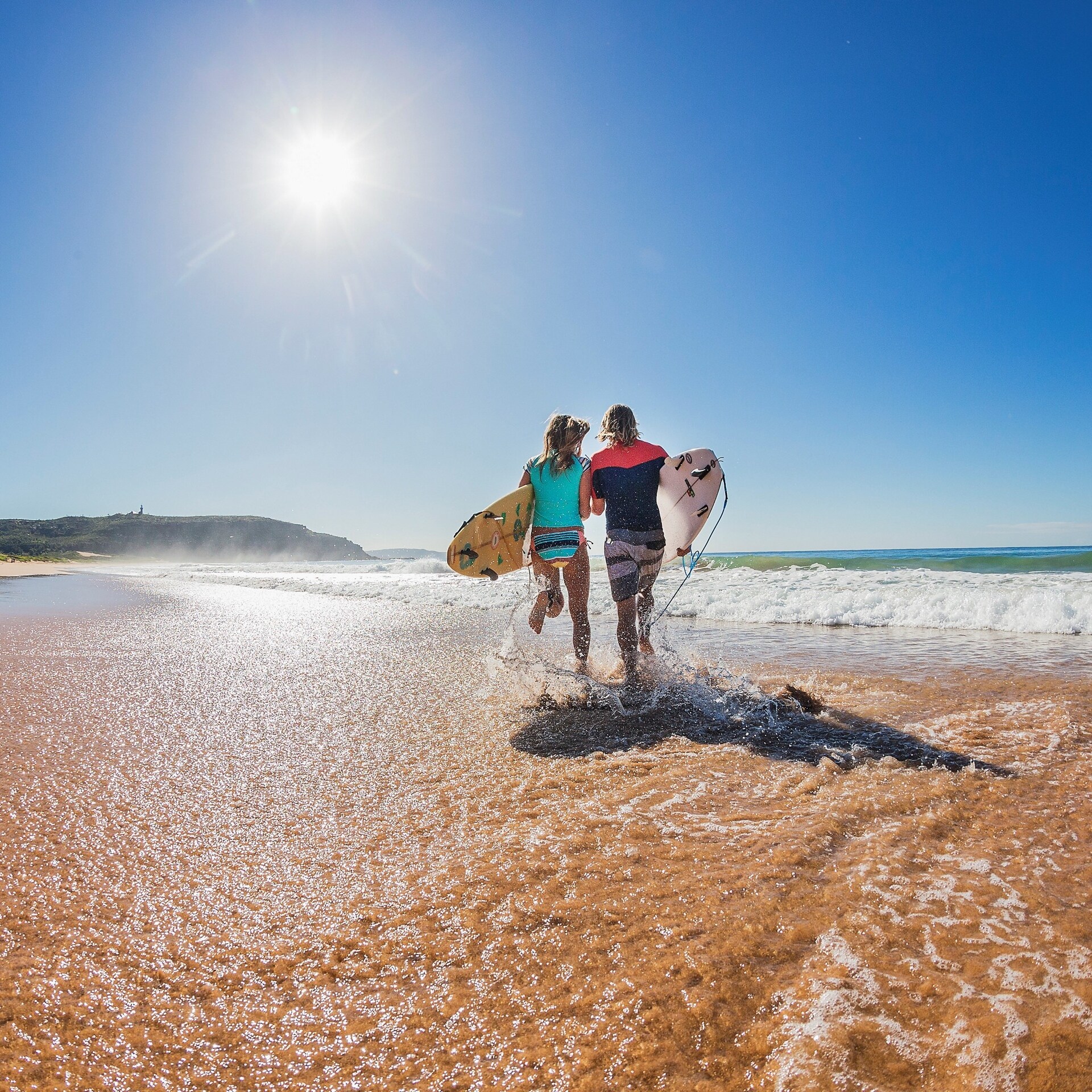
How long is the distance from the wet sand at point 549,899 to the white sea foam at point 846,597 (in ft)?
9.62

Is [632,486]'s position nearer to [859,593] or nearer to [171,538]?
[859,593]

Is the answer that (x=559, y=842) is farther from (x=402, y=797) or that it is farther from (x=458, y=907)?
(x=402, y=797)

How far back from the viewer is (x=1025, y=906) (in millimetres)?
1406

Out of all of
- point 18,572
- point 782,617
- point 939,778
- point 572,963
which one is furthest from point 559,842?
point 18,572

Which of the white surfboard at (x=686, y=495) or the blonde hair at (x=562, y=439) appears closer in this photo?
the blonde hair at (x=562, y=439)

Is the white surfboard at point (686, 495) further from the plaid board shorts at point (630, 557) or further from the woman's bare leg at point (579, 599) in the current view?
the woman's bare leg at point (579, 599)

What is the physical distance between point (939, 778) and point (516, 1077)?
74.0 inches

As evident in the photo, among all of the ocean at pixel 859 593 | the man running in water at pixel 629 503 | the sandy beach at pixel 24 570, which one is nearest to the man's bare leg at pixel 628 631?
the man running in water at pixel 629 503

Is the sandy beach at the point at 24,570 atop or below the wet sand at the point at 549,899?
atop

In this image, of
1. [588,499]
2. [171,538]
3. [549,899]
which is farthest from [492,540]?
[171,538]

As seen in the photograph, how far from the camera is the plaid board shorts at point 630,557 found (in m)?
4.39

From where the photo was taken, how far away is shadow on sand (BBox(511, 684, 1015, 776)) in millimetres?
2574

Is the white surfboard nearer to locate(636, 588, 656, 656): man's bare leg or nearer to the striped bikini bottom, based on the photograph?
locate(636, 588, 656, 656): man's bare leg

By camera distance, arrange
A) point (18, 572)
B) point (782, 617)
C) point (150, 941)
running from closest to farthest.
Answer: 1. point (150, 941)
2. point (782, 617)
3. point (18, 572)
